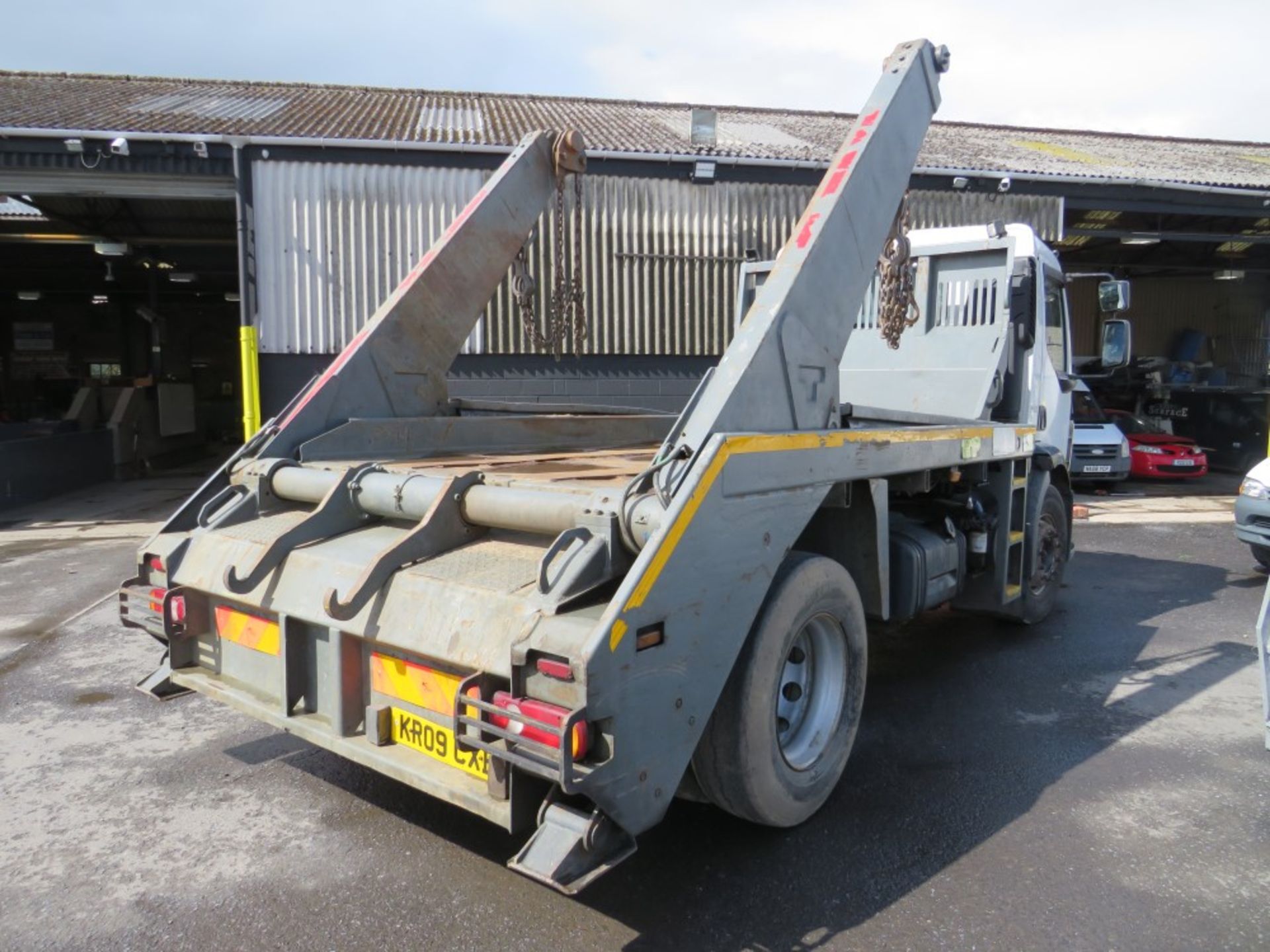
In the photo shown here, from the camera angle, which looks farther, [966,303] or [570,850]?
[966,303]

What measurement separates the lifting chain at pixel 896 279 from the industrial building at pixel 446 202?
4.69 metres

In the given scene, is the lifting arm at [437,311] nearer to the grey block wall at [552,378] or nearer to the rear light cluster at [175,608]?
the rear light cluster at [175,608]

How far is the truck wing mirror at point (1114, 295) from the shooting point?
6688mm

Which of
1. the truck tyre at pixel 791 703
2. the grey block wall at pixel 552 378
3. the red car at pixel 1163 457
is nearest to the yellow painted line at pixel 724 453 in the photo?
the truck tyre at pixel 791 703

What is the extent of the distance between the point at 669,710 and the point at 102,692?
421 centimetres

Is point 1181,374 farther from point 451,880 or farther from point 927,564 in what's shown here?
point 451,880

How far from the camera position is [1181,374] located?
23719 millimetres

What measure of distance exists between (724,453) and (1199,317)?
2881 centimetres

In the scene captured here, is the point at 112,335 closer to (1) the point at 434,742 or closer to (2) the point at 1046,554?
(2) the point at 1046,554

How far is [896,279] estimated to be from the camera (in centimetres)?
479

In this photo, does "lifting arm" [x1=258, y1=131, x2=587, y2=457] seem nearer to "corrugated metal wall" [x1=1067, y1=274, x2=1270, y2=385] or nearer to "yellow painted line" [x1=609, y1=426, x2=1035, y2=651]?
"yellow painted line" [x1=609, y1=426, x2=1035, y2=651]

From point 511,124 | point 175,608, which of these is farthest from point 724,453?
point 511,124

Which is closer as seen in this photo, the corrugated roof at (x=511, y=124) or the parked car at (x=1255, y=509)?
the parked car at (x=1255, y=509)

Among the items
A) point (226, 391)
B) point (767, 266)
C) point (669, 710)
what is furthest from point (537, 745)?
point (226, 391)
